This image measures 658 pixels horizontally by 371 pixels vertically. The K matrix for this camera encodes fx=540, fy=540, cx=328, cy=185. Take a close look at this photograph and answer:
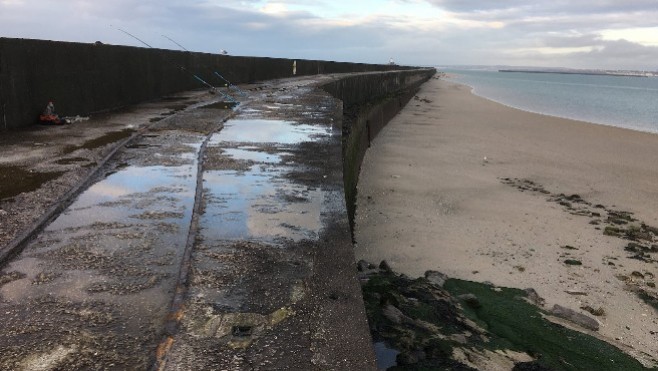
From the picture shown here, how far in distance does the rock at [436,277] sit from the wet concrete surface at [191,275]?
4.22 feet

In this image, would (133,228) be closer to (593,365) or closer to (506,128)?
(593,365)

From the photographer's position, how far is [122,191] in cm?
383

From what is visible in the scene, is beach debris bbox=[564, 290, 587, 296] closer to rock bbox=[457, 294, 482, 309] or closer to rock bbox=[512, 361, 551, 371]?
rock bbox=[457, 294, 482, 309]

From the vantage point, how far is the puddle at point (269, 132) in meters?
5.93

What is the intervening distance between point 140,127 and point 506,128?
16.4 m

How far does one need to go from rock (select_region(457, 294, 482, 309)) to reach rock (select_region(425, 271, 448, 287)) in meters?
0.33

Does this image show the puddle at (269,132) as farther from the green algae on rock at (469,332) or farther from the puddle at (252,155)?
the green algae on rock at (469,332)

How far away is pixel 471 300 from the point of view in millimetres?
4277

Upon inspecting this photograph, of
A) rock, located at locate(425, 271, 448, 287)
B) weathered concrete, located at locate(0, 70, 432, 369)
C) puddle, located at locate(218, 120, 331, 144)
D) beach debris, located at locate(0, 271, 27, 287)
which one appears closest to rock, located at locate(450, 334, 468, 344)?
weathered concrete, located at locate(0, 70, 432, 369)

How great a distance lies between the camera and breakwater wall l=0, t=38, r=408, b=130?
19.9 ft

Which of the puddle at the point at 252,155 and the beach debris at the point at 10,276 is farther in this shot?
the puddle at the point at 252,155

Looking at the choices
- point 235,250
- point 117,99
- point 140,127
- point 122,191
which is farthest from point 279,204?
point 117,99

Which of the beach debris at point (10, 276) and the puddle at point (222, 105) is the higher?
the puddle at point (222, 105)

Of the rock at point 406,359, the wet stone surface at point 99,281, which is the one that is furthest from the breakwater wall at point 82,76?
the rock at point 406,359
